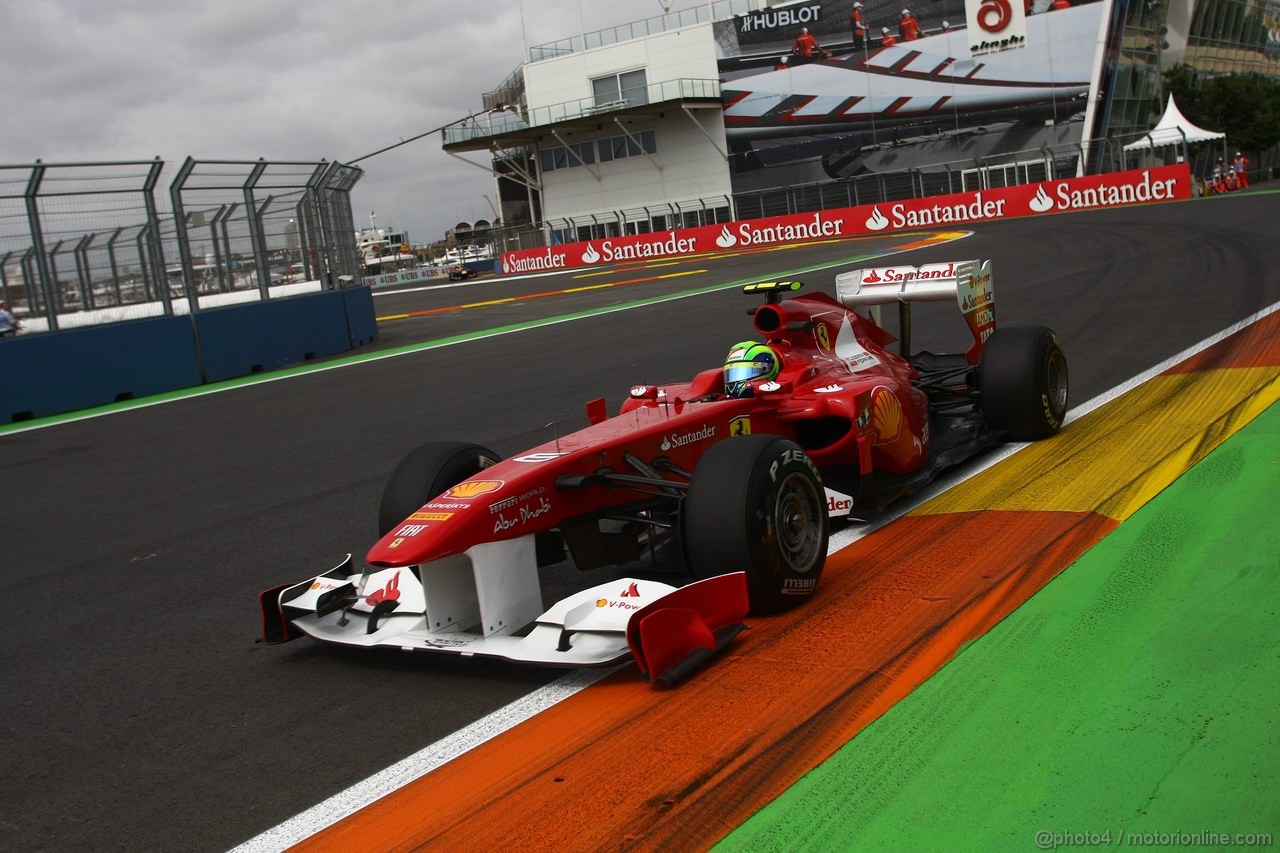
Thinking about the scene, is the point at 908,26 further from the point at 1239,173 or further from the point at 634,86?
the point at 1239,173

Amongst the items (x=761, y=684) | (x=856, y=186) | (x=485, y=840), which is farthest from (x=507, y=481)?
(x=856, y=186)

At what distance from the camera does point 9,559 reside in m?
7.11

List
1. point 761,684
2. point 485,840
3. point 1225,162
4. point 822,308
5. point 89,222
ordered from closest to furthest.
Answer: point 485,840 < point 761,684 < point 822,308 < point 89,222 < point 1225,162

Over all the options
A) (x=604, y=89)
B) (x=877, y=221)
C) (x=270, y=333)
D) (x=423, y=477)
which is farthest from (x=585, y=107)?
(x=423, y=477)

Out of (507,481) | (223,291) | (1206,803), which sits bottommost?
(1206,803)

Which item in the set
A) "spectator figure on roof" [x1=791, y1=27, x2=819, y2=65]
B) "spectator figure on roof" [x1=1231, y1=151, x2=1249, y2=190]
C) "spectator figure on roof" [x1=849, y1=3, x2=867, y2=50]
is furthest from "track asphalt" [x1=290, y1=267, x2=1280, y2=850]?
"spectator figure on roof" [x1=791, y1=27, x2=819, y2=65]

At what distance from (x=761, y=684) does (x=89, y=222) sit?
12.8m

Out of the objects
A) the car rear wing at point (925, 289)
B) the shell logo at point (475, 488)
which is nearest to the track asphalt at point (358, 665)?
the shell logo at point (475, 488)

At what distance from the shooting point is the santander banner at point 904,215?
3519 cm

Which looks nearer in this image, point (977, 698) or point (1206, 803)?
point (1206, 803)

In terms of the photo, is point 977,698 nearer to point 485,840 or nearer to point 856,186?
point 485,840

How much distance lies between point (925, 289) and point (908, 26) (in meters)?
50.0

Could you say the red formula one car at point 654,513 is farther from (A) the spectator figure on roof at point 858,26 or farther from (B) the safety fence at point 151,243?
(A) the spectator figure on roof at point 858,26

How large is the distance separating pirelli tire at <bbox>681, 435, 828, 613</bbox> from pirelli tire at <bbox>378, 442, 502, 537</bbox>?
132 cm
